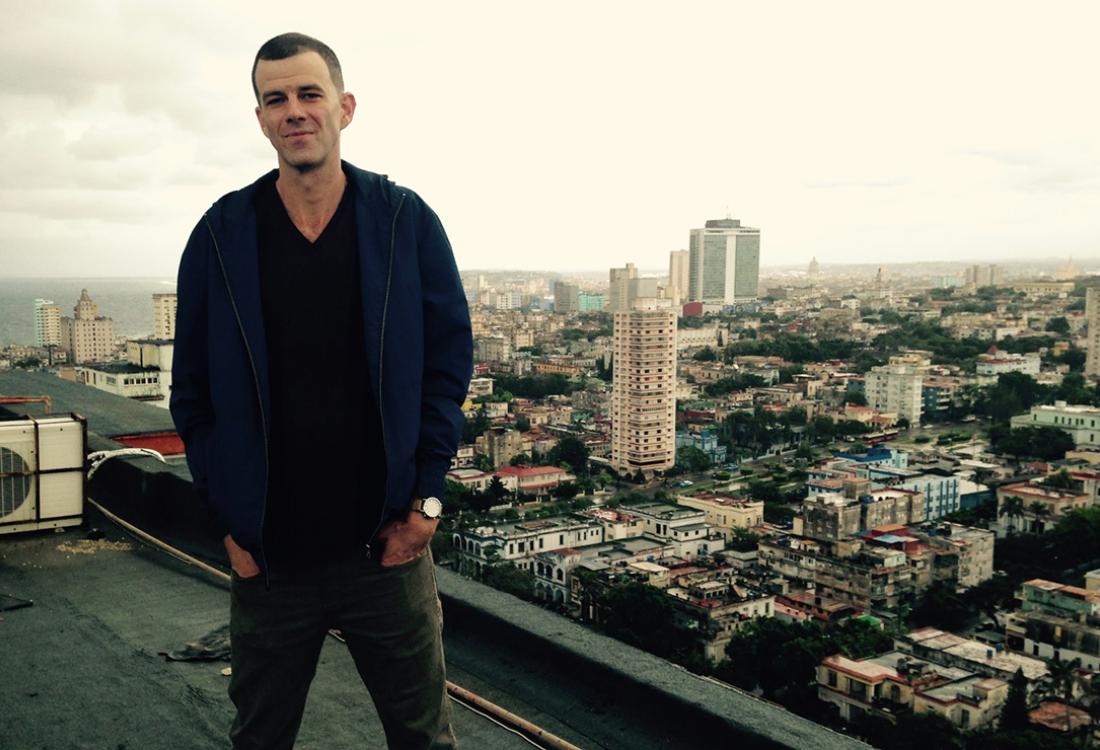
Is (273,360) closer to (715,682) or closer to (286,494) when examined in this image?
(286,494)

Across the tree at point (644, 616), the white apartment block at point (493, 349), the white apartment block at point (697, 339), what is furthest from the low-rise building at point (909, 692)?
the white apartment block at point (697, 339)

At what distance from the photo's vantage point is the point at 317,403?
0.63m

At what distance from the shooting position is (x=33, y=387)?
3.09 m

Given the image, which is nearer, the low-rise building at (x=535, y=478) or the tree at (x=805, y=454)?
the low-rise building at (x=535, y=478)

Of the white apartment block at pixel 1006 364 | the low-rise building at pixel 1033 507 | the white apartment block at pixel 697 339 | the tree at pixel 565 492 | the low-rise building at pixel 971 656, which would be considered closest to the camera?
the low-rise building at pixel 971 656

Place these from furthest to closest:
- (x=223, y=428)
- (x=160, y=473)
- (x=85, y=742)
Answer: (x=160, y=473) < (x=85, y=742) < (x=223, y=428)

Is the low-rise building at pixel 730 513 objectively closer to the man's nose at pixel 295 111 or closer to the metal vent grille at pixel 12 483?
the metal vent grille at pixel 12 483

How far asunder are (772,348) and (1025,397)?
9.85m

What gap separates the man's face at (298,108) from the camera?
63 cm

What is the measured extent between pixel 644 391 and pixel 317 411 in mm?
17787

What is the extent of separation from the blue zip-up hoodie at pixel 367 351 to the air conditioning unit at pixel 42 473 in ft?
3.76

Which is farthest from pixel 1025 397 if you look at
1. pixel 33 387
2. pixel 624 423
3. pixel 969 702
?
pixel 33 387

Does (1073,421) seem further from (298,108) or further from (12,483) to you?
(298,108)

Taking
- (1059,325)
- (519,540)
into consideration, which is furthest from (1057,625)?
(1059,325)
